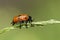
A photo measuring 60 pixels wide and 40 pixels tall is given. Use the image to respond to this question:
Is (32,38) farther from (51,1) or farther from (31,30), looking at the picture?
(51,1)

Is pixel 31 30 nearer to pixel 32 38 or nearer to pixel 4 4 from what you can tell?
pixel 32 38

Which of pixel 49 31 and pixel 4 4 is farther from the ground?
pixel 4 4

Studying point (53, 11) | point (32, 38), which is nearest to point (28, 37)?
point (32, 38)

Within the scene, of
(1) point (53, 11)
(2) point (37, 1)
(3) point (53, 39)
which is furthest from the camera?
(2) point (37, 1)

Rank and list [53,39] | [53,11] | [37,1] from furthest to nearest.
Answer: [37,1] → [53,11] → [53,39]

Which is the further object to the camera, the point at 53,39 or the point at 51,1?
the point at 51,1

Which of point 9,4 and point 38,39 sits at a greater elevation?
point 9,4

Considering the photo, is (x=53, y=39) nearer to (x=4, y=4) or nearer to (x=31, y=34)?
(x=31, y=34)

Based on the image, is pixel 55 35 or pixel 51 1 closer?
pixel 55 35

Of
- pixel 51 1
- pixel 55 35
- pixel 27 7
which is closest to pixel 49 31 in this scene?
pixel 55 35
